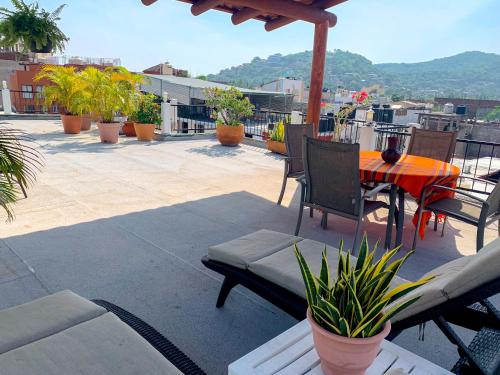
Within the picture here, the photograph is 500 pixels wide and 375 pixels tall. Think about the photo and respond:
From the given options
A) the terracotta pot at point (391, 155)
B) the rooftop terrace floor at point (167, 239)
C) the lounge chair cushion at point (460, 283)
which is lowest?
the rooftop terrace floor at point (167, 239)

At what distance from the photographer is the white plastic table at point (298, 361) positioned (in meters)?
1.13

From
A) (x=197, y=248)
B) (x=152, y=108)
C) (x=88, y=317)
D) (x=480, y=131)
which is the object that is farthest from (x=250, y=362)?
(x=480, y=131)

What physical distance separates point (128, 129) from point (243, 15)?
4.51m

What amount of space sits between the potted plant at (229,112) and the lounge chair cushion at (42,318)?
22.4ft

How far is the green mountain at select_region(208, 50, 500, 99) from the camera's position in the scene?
8481 cm

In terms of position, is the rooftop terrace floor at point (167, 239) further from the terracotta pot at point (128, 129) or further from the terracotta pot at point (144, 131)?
the terracotta pot at point (128, 129)

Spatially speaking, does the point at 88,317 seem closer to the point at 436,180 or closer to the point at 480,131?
the point at 436,180

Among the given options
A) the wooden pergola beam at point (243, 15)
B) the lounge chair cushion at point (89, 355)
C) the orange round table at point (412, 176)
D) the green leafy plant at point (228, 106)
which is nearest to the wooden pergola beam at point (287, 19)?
the wooden pergola beam at point (243, 15)

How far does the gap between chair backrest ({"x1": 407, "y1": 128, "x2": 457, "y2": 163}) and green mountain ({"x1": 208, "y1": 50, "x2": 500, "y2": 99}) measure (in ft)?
246

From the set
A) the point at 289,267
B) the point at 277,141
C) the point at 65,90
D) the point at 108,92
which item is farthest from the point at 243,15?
the point at 289,267

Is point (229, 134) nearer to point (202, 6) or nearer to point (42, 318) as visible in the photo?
point (202, 6)

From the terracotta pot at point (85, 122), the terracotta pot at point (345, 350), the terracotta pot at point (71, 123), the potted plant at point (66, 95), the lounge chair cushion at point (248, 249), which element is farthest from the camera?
the terracotta pot at point (85, 122)

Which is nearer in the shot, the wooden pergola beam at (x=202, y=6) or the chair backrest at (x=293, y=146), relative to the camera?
the chair backrest at (x=293, y=146)

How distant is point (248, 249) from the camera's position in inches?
82.6
